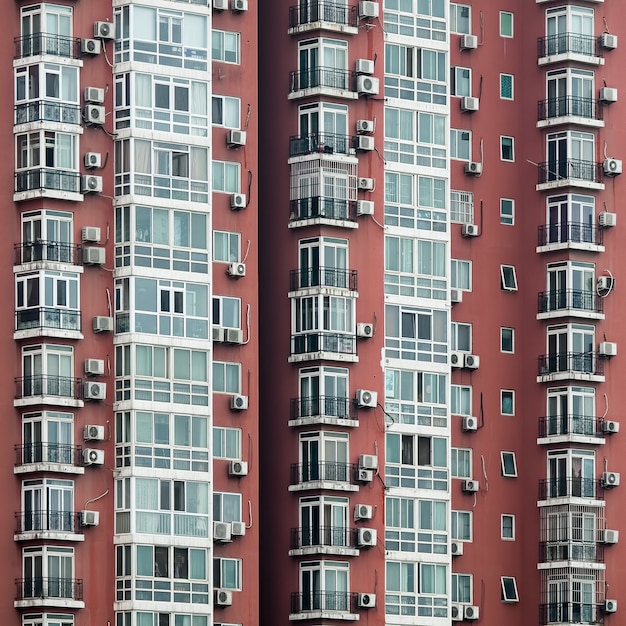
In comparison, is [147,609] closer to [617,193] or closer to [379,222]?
[379,222]

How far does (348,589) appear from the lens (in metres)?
89.2

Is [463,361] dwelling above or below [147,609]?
above

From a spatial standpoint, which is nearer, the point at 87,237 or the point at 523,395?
the point at 87,237

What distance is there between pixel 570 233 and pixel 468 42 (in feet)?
22.9

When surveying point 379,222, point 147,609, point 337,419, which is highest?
point 379,222

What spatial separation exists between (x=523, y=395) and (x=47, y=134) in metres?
18.5

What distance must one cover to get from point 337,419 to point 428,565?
5.48 m

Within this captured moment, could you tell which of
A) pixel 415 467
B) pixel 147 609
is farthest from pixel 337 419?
pixel 147 609

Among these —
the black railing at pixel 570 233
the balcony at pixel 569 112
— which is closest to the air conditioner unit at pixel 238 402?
the black railing at pixel 570 233

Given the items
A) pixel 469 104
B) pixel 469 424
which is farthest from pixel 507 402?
pixel 469 104

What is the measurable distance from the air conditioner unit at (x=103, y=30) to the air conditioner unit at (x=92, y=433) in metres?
11.5

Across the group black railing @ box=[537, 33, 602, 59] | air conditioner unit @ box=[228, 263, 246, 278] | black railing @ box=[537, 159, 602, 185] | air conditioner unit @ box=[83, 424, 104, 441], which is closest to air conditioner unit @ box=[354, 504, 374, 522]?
air conditioner unit @ box=[228, 263, 246, 278]

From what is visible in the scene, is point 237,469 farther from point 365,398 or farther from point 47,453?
point 47,453

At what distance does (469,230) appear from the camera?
94375mm
